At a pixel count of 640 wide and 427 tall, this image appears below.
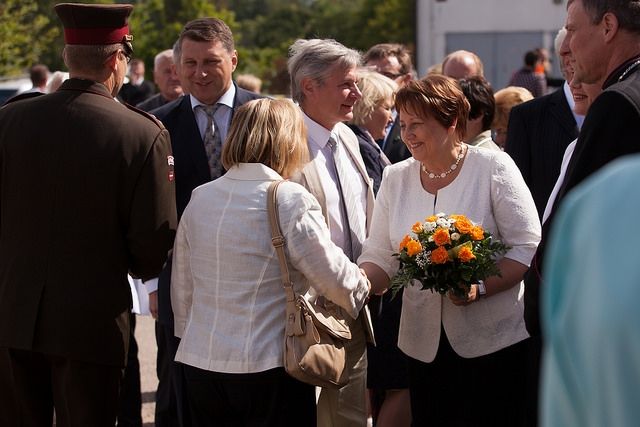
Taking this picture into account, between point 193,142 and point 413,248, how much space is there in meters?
1.57

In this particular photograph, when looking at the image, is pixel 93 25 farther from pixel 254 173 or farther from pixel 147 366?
pixel 147 366

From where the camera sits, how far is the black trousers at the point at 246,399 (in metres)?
4.15

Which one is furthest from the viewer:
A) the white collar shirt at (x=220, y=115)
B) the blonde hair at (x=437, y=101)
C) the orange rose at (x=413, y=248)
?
the white collar shirt at (x=220, y=115)

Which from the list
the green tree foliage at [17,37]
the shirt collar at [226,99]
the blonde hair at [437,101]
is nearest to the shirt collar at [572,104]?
the blonde hair at [437,101]

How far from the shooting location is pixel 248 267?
412 centimetres

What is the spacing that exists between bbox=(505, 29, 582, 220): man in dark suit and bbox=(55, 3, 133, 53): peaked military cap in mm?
2292

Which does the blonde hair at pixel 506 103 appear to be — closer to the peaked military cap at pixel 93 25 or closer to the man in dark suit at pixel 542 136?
the man in dark suit at pixel 542 136

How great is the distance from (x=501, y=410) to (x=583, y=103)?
5.11 feet

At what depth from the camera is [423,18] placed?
38.2m

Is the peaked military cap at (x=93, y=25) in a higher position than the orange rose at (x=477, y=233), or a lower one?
higher

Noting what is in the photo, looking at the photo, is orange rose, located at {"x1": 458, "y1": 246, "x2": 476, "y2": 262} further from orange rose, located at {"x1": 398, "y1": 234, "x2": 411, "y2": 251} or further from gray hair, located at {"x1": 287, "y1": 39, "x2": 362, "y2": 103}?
gray hair, located at {"x1": 287, "y1": 39, "x2": 362, "y2": 103}

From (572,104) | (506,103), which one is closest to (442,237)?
(572,104)

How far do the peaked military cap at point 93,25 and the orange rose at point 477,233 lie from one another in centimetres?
171

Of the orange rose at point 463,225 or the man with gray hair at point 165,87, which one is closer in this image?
the orange rose at point 463,225
